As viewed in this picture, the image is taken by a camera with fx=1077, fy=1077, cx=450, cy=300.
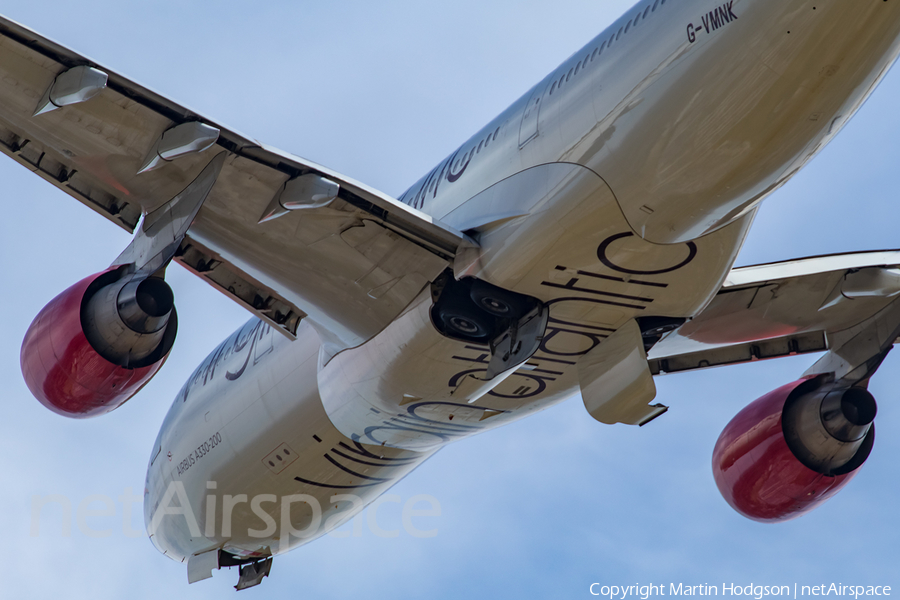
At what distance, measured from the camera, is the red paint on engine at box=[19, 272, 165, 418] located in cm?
1138

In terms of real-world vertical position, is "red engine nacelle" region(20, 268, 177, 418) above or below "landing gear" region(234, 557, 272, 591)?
below

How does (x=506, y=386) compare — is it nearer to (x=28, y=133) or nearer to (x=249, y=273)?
(x=249, y=273)

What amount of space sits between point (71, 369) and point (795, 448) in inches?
390

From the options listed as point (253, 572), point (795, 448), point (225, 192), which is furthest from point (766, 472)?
point (225, 192)

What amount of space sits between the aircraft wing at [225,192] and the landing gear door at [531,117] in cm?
122

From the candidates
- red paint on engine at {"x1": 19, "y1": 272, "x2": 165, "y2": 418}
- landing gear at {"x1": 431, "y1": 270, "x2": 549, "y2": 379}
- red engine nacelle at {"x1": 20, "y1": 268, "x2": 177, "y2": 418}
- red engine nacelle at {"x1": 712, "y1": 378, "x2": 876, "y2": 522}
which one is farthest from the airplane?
red paint on engine at {"x1": 19, "y1": 272, "x2": 165, "y2": 418}

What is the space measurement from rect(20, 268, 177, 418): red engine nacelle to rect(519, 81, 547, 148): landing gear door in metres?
4.02

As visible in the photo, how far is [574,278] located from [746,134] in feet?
7.61

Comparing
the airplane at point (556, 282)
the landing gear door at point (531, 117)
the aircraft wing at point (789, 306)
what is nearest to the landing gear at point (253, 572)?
the airplane at point (556, 282)

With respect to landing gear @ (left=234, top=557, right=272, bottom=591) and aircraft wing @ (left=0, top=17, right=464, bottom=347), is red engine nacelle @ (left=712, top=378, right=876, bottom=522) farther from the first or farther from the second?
landing gear @ (left=234, top=557, right=272, bottom=591)

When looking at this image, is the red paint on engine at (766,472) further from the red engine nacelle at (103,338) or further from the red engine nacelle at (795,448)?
the red engine nacelle at (103,338)

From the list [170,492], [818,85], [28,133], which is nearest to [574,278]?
[818,85]

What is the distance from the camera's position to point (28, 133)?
11.1 m

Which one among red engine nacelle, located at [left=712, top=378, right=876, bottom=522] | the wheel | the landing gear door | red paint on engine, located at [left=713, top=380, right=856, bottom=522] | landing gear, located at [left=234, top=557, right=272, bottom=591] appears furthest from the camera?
landing gear, located at [left=234, top=557, right=272, bottom=591]
